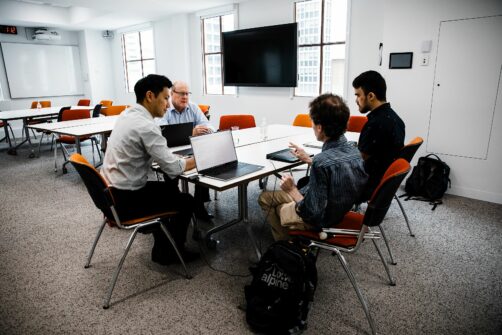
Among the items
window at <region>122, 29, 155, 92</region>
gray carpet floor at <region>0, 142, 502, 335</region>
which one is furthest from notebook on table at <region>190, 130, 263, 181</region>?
window at <region>122, 29, 155, 92</region>

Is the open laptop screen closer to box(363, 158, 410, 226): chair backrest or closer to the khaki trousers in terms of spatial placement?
the khaki trousers

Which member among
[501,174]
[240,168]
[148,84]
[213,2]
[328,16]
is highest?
[213,2]

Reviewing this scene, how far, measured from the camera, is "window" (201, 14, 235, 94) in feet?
24.1

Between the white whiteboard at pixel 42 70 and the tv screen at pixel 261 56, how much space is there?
5.87 m

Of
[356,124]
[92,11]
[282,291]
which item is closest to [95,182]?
[282,291]

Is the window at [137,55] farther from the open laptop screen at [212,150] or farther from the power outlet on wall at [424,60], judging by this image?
the open laptop screen at [212,150]

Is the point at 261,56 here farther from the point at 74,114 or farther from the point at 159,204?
the point at 159,204

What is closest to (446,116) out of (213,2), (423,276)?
(423,276)

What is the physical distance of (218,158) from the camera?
7.19 feet

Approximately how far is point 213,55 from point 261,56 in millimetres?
1713

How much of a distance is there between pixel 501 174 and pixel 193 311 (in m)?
3.50

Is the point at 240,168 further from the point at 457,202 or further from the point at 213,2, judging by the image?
the point at 213,2

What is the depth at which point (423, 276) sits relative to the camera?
228cm

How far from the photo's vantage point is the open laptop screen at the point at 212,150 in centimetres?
207
